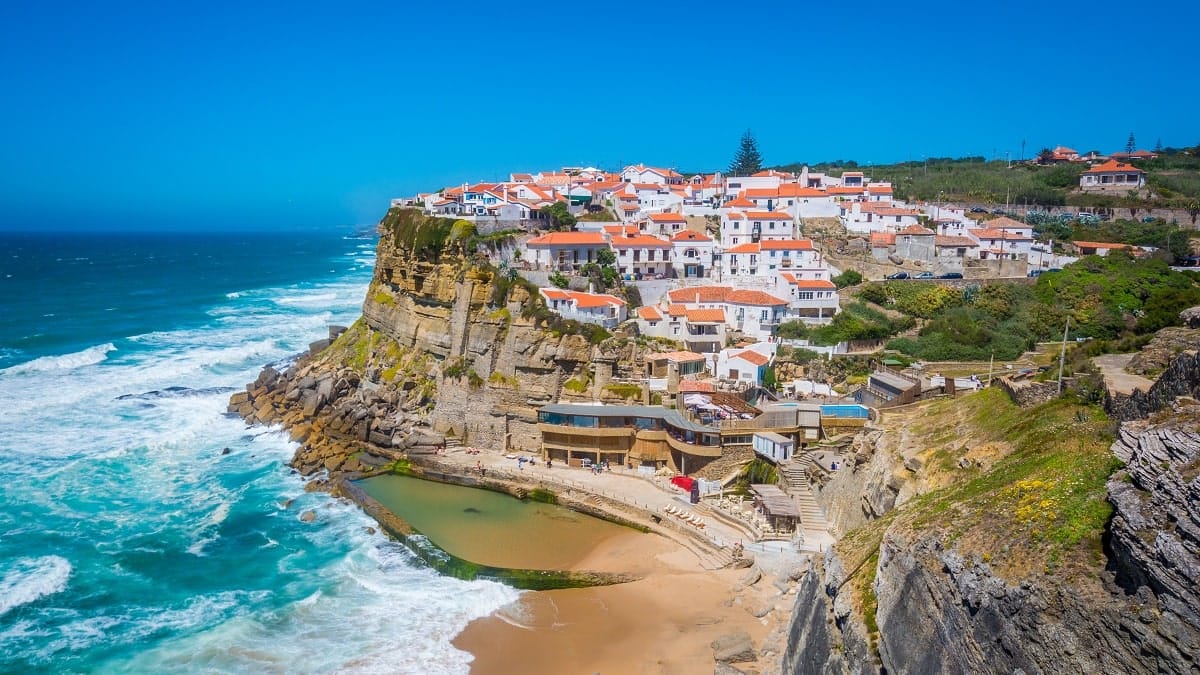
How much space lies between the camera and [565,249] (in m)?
43.1

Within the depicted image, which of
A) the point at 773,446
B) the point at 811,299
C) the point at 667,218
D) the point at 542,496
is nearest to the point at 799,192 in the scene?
the point at 667,218

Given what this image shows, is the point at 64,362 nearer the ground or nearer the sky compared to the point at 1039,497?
nearer the ground

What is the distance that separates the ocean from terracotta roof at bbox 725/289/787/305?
20.5m

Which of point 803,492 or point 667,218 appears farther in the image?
point 667,218

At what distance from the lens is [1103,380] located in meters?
19.1

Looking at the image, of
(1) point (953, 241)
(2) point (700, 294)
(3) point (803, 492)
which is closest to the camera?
(3) point (803, 492)

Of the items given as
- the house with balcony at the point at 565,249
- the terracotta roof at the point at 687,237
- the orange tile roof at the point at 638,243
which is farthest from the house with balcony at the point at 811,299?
the house with balcony at the point at 565,249

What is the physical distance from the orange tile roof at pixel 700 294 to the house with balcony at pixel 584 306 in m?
4.20

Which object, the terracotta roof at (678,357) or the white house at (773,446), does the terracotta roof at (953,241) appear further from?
the white house at (773,446)

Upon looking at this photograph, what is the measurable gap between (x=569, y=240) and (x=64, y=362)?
35408 mm

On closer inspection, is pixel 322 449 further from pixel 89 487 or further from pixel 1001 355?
pixel 1001 355

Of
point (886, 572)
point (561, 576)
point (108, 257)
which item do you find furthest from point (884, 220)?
point (108, 257)

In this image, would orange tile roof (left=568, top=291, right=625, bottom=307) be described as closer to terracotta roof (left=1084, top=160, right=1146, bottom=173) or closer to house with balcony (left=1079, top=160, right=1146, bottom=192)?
house with balcony (left=1079, top=160, right=1146, bottom=192)

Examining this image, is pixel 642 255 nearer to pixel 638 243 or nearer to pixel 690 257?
pixel 638 243
